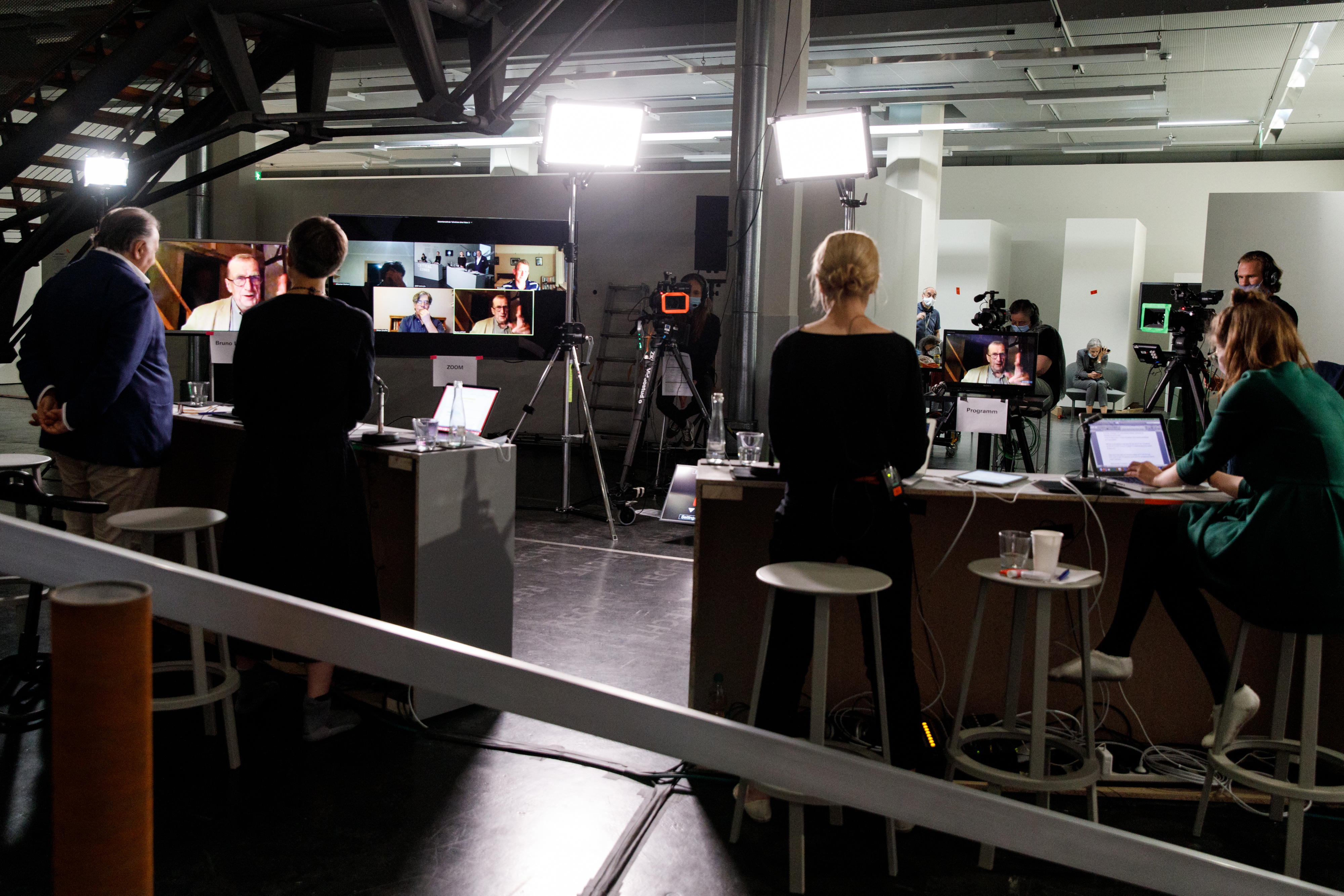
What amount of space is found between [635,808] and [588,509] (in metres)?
4.20

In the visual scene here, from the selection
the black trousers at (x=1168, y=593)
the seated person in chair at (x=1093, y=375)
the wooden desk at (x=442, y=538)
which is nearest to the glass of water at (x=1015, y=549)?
the black trousers at (x=1168, y=593)

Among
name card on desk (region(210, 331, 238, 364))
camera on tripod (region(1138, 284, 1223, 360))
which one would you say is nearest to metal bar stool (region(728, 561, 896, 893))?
camera on tripod (region(1138, 284, 1223, 360))

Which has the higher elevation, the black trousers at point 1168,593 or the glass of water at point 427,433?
the glass of water at point 427,433

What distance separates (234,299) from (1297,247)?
28.6 feet

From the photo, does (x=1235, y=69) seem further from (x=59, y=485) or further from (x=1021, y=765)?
(x=59, y=485)

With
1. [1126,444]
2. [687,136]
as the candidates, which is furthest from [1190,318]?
[687,136]

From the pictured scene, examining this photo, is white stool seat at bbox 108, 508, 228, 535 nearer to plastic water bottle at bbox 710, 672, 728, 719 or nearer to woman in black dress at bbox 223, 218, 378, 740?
woman in black dress at bbox 223, 218, 378, 740

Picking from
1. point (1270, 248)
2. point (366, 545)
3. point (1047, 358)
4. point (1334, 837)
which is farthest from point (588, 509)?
point (1270, 248)

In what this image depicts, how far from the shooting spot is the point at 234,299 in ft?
17.3

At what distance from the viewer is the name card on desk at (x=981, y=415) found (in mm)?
3625

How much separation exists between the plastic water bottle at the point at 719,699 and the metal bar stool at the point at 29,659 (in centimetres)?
184

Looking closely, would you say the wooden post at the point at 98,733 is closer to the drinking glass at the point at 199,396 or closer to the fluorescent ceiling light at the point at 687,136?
the drinking glass at the point at 199,396

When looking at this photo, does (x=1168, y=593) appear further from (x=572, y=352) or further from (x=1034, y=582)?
(x=572, y=352)

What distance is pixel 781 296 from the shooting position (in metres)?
7.26
